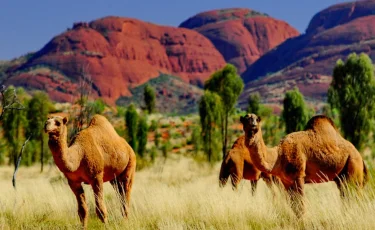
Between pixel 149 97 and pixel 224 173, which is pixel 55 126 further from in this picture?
pixel 149 97

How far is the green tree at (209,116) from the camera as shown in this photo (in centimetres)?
2984

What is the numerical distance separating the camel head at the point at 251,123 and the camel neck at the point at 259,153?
0.13 feet

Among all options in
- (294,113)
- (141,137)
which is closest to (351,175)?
(294,113)

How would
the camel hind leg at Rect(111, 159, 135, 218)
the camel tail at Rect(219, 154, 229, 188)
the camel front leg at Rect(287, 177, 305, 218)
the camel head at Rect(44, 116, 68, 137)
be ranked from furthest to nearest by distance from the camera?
1. the camel tail at Rect(219, 154, 229, 188)
2. the camel hind leg at Rect(111, 159, 135, 218)
3. the camel front leg at Rect(287, 177, 305, 218)
4. the camel head at Rect(44, 116, 68, 137)

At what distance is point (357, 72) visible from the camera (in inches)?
1056

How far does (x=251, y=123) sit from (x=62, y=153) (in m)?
2.35

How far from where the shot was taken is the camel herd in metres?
6.07

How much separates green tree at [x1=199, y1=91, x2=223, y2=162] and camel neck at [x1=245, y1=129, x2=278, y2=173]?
920 inches

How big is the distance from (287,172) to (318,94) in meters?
156

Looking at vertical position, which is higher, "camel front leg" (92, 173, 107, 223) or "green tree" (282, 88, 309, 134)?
"camel front leg" (92, 173, 107, 223)

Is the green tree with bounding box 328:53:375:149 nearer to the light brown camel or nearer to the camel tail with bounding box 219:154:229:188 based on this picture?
the camel tail with bounding box 219:154:229:188

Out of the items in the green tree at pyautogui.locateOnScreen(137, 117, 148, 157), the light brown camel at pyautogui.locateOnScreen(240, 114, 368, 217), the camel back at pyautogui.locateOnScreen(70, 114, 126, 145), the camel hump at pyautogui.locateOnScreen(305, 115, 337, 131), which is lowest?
the green tree at pyautogui.locateOnScreen(137, 117, 148, 157)

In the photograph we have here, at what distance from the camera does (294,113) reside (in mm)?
35312

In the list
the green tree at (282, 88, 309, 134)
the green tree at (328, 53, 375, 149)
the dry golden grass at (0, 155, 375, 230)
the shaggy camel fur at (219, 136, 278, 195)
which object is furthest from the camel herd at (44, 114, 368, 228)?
the green tree at (282, 88, 309, 134)
